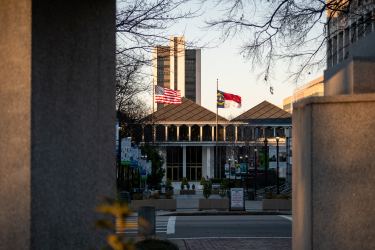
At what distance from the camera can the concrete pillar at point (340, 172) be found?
8.65 metres

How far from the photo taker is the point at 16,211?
7.00 metres

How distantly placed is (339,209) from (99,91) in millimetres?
3106

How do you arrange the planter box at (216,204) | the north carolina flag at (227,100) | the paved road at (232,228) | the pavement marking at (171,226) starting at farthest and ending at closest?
the north carolina flag at (227,100) → the planter box at (216,204) → the pavement marking at (171,226) → the paved road at (232,228)

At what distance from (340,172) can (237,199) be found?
26.2m

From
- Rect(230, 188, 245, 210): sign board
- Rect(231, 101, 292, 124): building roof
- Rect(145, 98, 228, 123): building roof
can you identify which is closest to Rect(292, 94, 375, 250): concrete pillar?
Rect(230, 188, 245, 210): sign board

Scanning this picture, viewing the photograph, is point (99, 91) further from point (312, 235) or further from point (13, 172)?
point (312, 235)

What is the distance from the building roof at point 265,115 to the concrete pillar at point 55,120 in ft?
322

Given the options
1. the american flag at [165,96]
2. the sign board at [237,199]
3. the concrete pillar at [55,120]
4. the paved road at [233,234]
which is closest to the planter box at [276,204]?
the sign board at [237,199]

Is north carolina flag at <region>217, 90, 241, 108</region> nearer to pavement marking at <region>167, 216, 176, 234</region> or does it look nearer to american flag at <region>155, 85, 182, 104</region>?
american flag at <region>155, 85, 182, 104</region>

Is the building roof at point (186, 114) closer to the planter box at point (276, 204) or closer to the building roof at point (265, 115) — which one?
the building roof at point (265, 115)

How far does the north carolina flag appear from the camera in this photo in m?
77.1

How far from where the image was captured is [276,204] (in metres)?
36.1

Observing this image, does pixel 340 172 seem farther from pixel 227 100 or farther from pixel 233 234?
pixel 227 100

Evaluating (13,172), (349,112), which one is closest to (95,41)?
(13,172)
